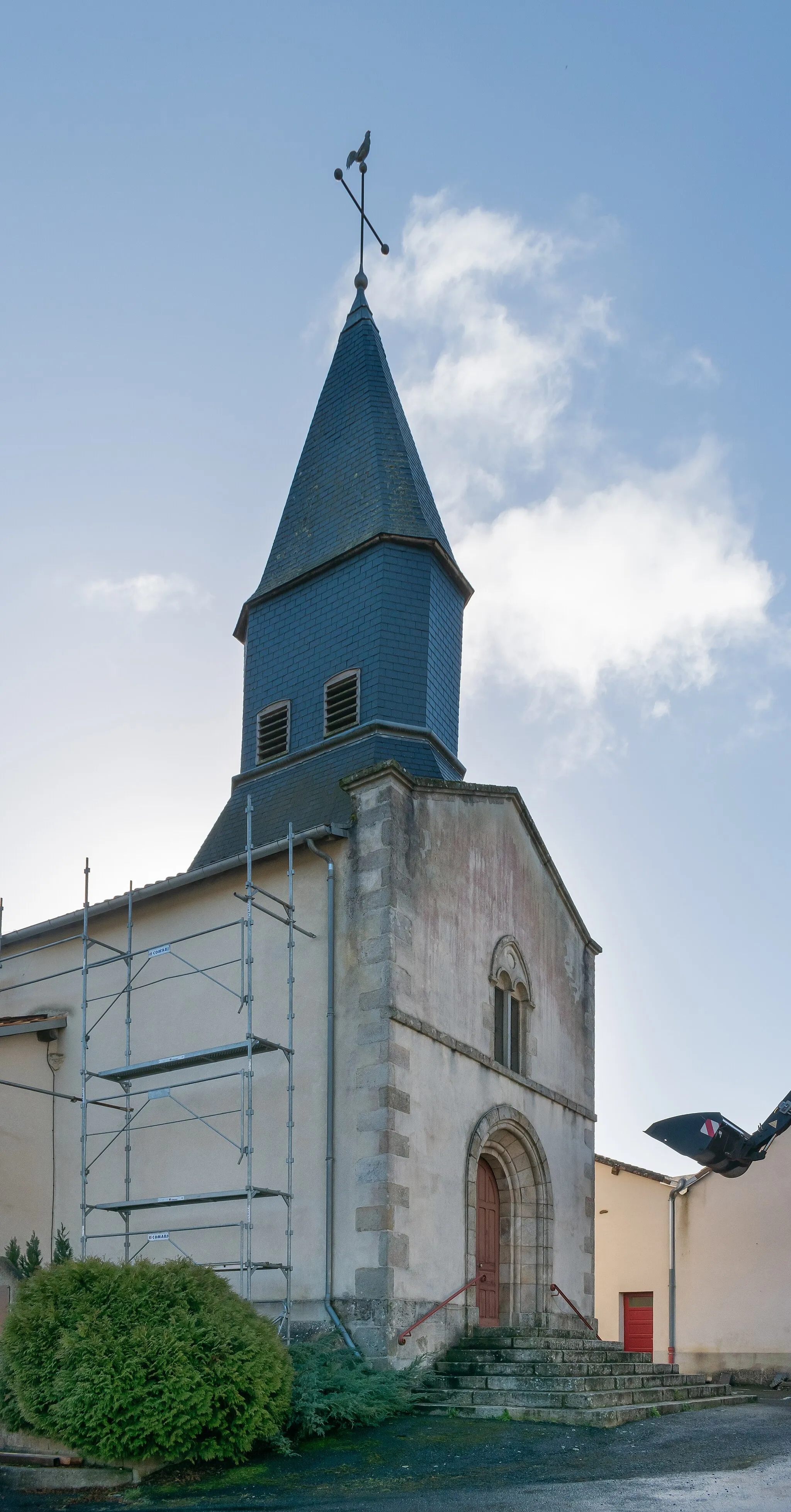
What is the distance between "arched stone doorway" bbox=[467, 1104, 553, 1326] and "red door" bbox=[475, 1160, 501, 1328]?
0.15 feet

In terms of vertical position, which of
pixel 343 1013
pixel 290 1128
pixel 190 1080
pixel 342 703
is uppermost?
pixel 342 703

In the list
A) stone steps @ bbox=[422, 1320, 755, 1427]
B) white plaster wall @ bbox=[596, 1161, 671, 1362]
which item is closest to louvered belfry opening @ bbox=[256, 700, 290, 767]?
stone steps @ bbox=[422, 1320, 755, 1427]

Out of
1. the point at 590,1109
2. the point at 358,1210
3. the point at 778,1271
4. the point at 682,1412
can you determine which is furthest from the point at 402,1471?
the point at 778,1271

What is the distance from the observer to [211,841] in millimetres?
17250

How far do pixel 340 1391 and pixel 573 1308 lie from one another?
6.09 metres

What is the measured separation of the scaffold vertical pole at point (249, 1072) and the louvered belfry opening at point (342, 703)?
2925 millimetres

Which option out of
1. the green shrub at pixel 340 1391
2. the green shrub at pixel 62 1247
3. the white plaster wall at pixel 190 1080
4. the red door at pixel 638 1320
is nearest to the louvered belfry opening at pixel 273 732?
the white plaster wall at pixel 190 1080

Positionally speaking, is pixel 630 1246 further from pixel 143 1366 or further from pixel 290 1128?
pixel 143 1366

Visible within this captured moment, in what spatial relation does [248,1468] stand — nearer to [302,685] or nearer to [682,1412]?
[682,1412]

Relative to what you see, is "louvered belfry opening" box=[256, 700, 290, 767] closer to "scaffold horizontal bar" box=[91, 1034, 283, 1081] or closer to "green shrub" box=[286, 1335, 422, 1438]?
"scaffold horizontal bar" box=[91, 1034, 283, 1081]

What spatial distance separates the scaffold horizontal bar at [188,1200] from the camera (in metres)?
12.6

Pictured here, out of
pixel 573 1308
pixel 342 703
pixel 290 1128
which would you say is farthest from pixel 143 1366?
pixel 342 703

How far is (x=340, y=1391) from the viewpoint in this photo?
11086 millimetres

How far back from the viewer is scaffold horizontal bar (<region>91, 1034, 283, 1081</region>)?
13.0m
